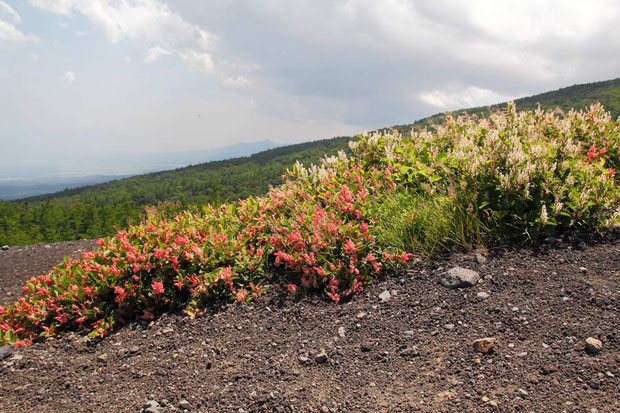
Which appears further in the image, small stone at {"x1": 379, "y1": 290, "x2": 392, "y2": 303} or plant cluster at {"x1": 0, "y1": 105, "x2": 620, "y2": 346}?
plant cluster at {"x1": 0, "y1": 105, "x2": 620, "y2": 346}

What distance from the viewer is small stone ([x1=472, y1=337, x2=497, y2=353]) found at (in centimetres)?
302

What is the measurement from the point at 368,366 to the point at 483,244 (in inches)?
90.8

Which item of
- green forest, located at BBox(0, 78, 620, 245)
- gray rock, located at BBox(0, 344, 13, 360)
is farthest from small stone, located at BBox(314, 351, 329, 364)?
gray rock, located at BBox(0, 344, 13, 360)

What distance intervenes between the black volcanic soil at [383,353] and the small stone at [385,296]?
71 millimetres

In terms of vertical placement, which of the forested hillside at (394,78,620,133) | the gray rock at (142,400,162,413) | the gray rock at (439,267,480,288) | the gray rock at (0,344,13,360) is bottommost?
the gray rock at (142,400,162,413)

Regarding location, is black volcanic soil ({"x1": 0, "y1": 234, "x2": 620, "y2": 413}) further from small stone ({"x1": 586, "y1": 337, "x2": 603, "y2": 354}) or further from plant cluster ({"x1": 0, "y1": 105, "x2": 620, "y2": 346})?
plant cluster ({"x1": 0, "y1": 105, "x2": 620, "y2": 346})

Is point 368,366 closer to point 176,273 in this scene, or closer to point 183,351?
point 183,351

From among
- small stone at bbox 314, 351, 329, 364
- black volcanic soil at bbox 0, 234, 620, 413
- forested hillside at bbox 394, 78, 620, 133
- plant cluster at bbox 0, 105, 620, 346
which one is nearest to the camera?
black volcanic soil at bbox 0, 234, 620, 413

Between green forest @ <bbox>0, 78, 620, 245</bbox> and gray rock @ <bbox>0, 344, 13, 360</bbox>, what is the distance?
6.41 feet

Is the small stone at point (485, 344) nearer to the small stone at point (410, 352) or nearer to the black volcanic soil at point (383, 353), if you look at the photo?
the black volcanic soil at point (383, 353)

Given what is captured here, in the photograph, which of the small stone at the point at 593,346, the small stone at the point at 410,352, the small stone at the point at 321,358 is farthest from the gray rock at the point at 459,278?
the small stone at the point at 321,358

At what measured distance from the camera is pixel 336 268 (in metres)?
4.38

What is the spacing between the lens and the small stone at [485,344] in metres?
3.02

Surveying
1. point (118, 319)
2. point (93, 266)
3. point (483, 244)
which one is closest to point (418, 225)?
point (483, 244)
